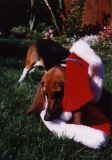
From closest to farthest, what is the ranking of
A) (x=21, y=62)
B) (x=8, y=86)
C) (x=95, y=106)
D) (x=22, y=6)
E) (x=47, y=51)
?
(x=95, y=106) → (x=47, y=51) → (x=8, y=86) → (x=21, y=62) → (x=22, y=6)

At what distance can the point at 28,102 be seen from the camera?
17.5ft

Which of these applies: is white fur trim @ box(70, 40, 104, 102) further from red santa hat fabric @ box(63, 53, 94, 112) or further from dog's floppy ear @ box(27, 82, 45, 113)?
dog's floppy ear @ box(27, 82, 45, 113)

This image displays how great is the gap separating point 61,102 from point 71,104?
0.30ft

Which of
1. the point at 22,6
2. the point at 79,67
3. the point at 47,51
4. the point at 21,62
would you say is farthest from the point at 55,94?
the point at 22,6

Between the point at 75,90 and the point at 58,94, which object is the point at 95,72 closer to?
the point at 75,90

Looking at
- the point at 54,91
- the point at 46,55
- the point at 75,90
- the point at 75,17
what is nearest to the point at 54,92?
the point at 54,91

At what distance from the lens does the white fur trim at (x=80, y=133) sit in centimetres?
419

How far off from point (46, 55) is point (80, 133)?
1070 millimetres

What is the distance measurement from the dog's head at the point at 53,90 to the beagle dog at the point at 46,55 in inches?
24.5

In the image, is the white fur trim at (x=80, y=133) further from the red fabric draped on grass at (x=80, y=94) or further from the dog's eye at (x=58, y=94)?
the dog's eye at (x=58, y=94)

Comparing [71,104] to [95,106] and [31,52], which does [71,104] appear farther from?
[31,52]

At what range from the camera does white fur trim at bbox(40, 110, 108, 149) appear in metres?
4.19

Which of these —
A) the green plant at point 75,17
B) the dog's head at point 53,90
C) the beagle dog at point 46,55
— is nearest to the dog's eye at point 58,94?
the dog's head at point 53,90

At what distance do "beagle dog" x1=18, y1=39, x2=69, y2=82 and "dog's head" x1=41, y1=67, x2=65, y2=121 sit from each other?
24.5 inches
